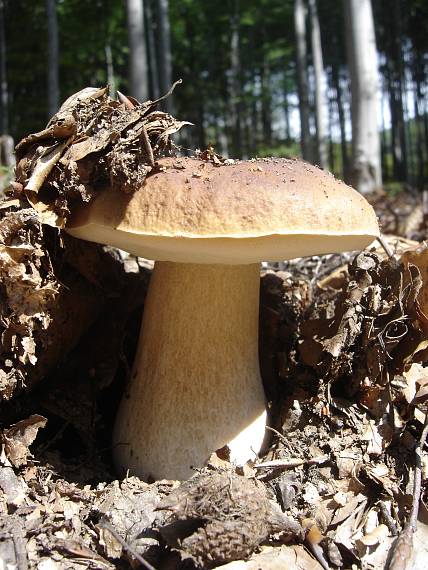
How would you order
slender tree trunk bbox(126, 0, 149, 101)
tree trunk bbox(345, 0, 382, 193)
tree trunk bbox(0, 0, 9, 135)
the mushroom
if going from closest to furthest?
the mushroom, tree trunk bbox(345, 0, 382, 193), slender tree trunk bbox(126, 0, 149, 101), tree trunk bbox(0, 0, 9, 135)

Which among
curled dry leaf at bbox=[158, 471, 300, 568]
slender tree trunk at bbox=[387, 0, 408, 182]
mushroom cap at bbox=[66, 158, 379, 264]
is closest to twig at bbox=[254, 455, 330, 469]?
curled dry leaf at bbox=[158, 471, 300, 568]

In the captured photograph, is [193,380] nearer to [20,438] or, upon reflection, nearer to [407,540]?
[20,438]

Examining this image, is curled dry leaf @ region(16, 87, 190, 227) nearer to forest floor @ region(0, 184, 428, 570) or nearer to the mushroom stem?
the mushroom stem

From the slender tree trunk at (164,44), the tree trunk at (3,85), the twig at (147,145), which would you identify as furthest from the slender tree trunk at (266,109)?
the twig at (147,145)

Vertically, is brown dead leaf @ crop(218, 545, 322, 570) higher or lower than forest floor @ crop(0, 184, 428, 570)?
lower

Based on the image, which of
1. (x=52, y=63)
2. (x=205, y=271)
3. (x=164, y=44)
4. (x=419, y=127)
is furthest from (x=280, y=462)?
(x=419, y=127)

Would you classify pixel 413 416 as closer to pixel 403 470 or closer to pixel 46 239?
pixel 403 470

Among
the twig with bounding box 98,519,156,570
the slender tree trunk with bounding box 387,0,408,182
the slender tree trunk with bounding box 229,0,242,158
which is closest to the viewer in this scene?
the twig with bounding box 98,519,156,570
